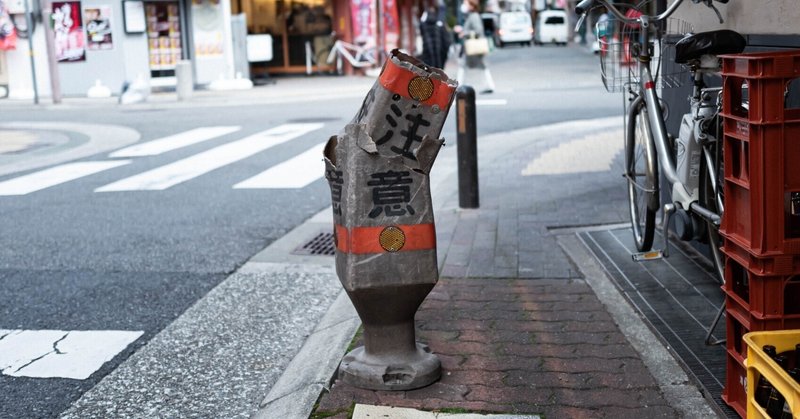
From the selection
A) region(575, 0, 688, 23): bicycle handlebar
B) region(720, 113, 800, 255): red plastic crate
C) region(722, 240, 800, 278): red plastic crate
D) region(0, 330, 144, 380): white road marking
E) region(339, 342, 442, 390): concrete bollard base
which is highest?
region(575, 0, 688, 23): bicycle handlebar

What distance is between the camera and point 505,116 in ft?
53.5

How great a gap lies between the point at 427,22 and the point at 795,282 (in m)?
17.3

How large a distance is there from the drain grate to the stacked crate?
3.85 meters

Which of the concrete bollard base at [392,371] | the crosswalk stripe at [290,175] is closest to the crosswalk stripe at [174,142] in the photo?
the crosswalk stripe at [290,175]

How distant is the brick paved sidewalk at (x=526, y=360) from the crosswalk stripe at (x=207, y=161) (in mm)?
5636

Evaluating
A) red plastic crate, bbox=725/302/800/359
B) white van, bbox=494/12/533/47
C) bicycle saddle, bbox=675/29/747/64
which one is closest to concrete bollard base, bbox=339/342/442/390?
red plastic crate, bbox=725/302/800/359

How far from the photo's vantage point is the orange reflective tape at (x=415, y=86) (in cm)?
396

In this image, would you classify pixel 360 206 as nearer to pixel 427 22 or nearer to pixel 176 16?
pixel 427 22

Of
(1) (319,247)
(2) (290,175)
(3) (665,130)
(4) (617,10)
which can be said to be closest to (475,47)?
(2) (290,175)

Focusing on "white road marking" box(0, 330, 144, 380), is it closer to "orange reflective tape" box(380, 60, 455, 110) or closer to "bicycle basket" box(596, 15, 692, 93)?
"orange reflective tape" box(380, 60, 455, 110)

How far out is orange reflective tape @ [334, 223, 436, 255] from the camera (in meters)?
4.11

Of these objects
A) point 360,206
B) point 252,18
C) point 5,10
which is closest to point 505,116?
point 360,206

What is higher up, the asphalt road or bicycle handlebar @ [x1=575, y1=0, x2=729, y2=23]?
bicycle handlebar @ [x1=575, y1=0, x2=729, y2=23]

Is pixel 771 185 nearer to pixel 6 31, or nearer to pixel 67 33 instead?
pixel 67 33
